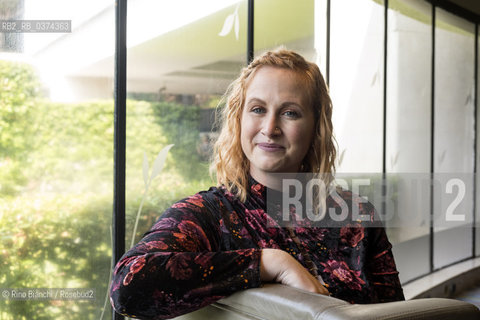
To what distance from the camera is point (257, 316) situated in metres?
1.11

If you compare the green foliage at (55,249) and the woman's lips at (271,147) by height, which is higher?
the woman's lips at (271,147)

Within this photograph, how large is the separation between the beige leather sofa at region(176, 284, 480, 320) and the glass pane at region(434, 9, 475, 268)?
213 inches

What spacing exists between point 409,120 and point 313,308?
4954 millimetres

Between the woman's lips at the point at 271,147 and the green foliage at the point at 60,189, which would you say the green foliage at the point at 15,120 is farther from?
the woman's lips at the point at 271,147

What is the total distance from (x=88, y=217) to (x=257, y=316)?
1.47 meters

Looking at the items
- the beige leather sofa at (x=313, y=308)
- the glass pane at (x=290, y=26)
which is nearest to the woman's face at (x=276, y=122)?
the beige leather sofa at (x=313, y=308)

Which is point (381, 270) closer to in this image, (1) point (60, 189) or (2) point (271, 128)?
(2) point (271, 128)

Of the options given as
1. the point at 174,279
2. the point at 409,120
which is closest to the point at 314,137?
the point at 174,279

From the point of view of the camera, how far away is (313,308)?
3.17 ft

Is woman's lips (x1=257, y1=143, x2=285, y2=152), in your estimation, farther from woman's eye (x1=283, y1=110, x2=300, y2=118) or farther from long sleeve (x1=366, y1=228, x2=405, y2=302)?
long sleeve (x1=366, y1=228, x2=405, y2=302)

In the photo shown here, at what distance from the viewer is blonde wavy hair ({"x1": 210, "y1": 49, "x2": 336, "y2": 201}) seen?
1.56 meters

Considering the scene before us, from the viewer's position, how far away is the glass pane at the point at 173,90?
8.36ft

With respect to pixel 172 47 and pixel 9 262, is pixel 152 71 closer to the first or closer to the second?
pixel 172 47

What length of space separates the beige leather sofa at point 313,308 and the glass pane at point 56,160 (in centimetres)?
125
